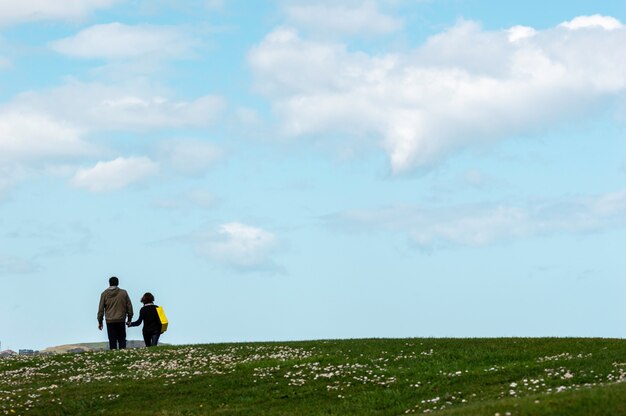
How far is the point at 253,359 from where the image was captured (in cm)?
3803

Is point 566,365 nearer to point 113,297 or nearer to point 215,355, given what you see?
point 215,355

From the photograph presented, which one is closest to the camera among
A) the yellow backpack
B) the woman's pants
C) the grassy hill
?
the grassy hill

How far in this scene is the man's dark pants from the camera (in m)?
46.0

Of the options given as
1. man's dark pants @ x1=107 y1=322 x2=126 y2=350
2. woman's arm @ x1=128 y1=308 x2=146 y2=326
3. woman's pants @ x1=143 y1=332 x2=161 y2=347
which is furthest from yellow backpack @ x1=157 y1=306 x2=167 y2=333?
man's dark pants @ x1=107 y1=322 x2=126 y2=350

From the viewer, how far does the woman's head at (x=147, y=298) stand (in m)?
45.6

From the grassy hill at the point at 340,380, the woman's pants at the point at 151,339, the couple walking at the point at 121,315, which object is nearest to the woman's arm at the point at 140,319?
the couple walking at the point at 121,315

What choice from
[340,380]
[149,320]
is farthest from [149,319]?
[340,380]

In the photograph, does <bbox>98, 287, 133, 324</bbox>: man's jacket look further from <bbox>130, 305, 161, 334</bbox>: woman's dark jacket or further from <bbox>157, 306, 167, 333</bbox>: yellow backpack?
<bbox>157, 306, 167, 333</bbox>: yellow backpack

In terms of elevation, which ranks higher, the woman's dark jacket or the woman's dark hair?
the woman's dark hair

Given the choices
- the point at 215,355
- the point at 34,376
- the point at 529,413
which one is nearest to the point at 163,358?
the point at 215,355

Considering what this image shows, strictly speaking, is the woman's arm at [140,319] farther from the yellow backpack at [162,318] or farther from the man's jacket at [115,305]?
the yellow backpack at [162,318]

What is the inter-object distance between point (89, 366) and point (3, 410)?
816 cm

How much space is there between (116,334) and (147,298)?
8.09 feet

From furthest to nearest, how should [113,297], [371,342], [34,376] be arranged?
[113,297] < [371,342] < [34,376]
